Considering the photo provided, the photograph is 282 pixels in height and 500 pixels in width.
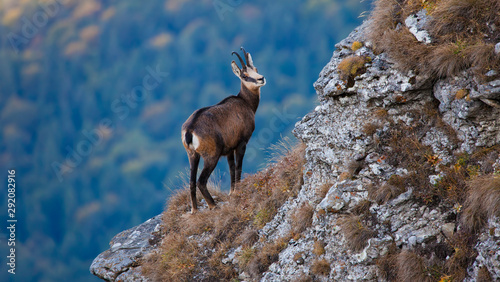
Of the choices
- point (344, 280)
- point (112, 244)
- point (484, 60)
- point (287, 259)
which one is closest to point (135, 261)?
point (112, 244)

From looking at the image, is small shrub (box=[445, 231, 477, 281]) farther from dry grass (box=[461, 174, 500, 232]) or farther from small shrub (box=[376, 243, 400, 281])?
small shrub (box=[376, 243, 400, 281])

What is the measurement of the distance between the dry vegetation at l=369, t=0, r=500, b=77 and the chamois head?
3.82 metres

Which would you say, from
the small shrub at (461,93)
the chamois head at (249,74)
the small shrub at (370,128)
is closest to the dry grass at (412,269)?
the small shrub at (370,128)

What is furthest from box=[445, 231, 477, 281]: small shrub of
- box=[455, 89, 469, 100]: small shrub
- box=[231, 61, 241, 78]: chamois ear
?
box=[231, 61, 241, 78]: chamois ear

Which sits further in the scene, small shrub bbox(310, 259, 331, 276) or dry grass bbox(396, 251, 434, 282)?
small shrub bbox(310, 259, 331, 276)

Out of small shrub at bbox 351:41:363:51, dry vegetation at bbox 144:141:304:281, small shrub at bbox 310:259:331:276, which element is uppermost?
small shrub at bbox 351:41:363:51

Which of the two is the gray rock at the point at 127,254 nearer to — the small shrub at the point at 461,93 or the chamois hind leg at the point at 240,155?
the chamois hind leg at the point at 240,155

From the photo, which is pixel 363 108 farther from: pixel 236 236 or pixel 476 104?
pixel 236 236

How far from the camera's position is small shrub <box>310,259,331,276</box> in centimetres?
602

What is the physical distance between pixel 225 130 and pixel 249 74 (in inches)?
75.8

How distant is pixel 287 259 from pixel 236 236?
1.87m

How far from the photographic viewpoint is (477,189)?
4.96 m

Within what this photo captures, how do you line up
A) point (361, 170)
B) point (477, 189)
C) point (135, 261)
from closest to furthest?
1. point (477, 189)
2. point (361, 170)
3. point (135, 261)

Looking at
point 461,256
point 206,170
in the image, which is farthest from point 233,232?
point 461,256
